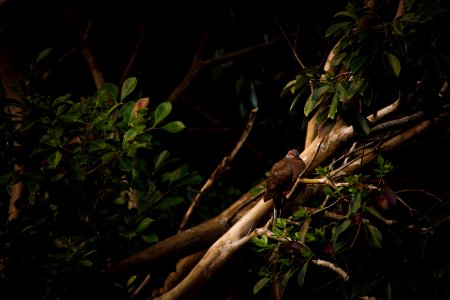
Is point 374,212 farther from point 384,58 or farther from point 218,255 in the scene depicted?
point 218,255

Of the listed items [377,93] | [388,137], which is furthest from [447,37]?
[388,137]

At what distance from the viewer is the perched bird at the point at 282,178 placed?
189 centimetres

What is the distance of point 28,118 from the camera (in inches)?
78.0

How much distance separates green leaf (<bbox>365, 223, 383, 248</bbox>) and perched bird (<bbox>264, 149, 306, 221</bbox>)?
47 cm

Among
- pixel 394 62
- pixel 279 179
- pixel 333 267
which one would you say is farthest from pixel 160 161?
pixel 394 62

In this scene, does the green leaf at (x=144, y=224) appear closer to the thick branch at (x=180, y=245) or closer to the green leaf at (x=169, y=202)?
the green leaf at (x=169, y=202)

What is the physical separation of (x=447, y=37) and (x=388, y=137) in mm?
838

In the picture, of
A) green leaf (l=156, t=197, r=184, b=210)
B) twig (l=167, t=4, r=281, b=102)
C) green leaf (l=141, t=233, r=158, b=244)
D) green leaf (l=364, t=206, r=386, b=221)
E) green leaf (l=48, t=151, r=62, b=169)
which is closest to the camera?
green leaf (l=364, t=206, r=386, b=221)

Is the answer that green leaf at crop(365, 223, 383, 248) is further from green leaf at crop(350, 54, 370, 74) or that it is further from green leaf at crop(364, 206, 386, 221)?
green leaf at crop(350, 54, 370, 74)

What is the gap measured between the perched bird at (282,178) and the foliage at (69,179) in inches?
19.2

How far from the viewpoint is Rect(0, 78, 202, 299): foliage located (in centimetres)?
195

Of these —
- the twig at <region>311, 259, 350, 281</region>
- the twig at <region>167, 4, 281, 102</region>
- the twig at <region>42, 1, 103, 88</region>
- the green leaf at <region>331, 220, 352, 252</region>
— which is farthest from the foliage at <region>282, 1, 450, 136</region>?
the twig at <region>42, 1, 103, 88</region>

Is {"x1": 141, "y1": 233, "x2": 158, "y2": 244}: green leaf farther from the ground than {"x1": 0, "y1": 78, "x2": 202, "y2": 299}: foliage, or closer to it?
closer to it

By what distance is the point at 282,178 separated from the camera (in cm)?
189
